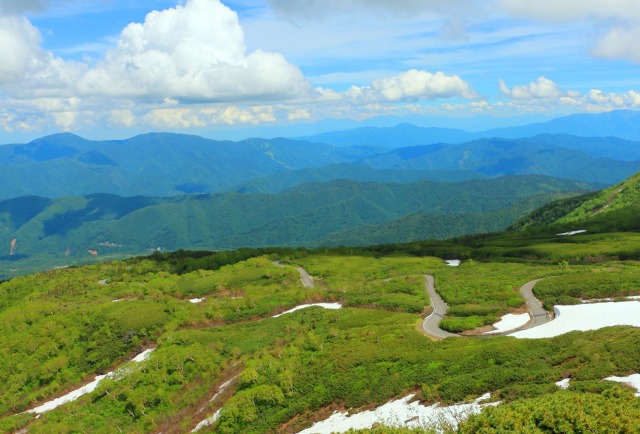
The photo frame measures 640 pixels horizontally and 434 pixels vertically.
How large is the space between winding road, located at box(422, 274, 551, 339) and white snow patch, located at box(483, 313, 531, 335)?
0.74 m

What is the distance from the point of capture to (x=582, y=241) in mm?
129625

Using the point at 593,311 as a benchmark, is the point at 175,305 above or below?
below

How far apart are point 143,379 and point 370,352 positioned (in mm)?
32605

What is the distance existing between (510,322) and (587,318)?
30.5ft

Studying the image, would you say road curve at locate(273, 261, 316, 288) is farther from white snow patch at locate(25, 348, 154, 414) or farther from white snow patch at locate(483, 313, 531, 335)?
white snow patch at locate(483, 313, 531, 335)

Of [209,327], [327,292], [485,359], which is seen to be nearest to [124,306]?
[209,327]

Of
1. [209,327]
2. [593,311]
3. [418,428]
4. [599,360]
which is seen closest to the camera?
[418,428]

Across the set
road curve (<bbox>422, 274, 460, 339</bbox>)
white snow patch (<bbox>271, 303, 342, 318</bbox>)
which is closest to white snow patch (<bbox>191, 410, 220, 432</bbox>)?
road curve (<bbox>422, 274, 460, 339</bbox>)

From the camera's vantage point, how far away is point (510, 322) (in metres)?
63.2

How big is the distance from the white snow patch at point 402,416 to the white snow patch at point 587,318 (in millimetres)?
18870

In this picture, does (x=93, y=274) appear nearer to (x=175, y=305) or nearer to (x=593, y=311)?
(x=175, y=305)

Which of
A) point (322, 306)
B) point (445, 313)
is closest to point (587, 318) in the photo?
point (445, 313)

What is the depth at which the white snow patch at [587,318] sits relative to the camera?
53.2 meters

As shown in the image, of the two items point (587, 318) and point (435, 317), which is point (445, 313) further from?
point (587, 318)
